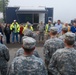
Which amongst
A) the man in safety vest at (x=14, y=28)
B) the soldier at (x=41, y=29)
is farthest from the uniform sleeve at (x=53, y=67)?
the soldier at (x=41, y=29)

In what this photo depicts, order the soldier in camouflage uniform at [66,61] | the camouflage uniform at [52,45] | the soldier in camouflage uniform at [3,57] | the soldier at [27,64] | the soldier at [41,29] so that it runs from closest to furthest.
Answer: the soldier at [27,64], the soldier in camouflage uniform at [66,61], the soldier in camouflage uniform at [3,57], the camouflage uniform at [52,45], the soldier at [41,29]

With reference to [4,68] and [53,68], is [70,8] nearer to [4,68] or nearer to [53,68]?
[4,68]

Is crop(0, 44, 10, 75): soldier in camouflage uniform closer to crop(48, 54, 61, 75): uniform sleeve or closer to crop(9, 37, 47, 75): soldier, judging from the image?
crop(48, 54, 61, 75): uniform sleeve

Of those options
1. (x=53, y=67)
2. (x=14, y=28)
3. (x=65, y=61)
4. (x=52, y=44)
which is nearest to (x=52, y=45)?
(x=52, y=44)

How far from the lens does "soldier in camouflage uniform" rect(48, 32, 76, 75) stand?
4531 millimetres

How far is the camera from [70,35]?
15.4ft

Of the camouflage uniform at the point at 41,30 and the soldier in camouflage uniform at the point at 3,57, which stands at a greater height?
the soldier in camouflage uniform at the point at 3,57

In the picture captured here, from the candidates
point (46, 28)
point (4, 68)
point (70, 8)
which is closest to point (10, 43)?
point (46, 28)

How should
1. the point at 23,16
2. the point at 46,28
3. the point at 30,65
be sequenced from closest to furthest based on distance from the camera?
the point at 30,65 → the point at 46,28 → the point at 23,16

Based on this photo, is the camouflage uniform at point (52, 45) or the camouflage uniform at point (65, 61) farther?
the camouflage uniform at point (52, 45)

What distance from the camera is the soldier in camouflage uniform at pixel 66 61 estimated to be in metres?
4.53

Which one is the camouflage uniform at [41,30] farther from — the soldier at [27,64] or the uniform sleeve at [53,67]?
the soldier at [27,64]

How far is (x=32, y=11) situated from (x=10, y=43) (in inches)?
392

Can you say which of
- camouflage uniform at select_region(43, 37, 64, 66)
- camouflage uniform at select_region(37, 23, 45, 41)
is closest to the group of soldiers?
camouflage uniform at select_region(43, 37, 64, 66)
